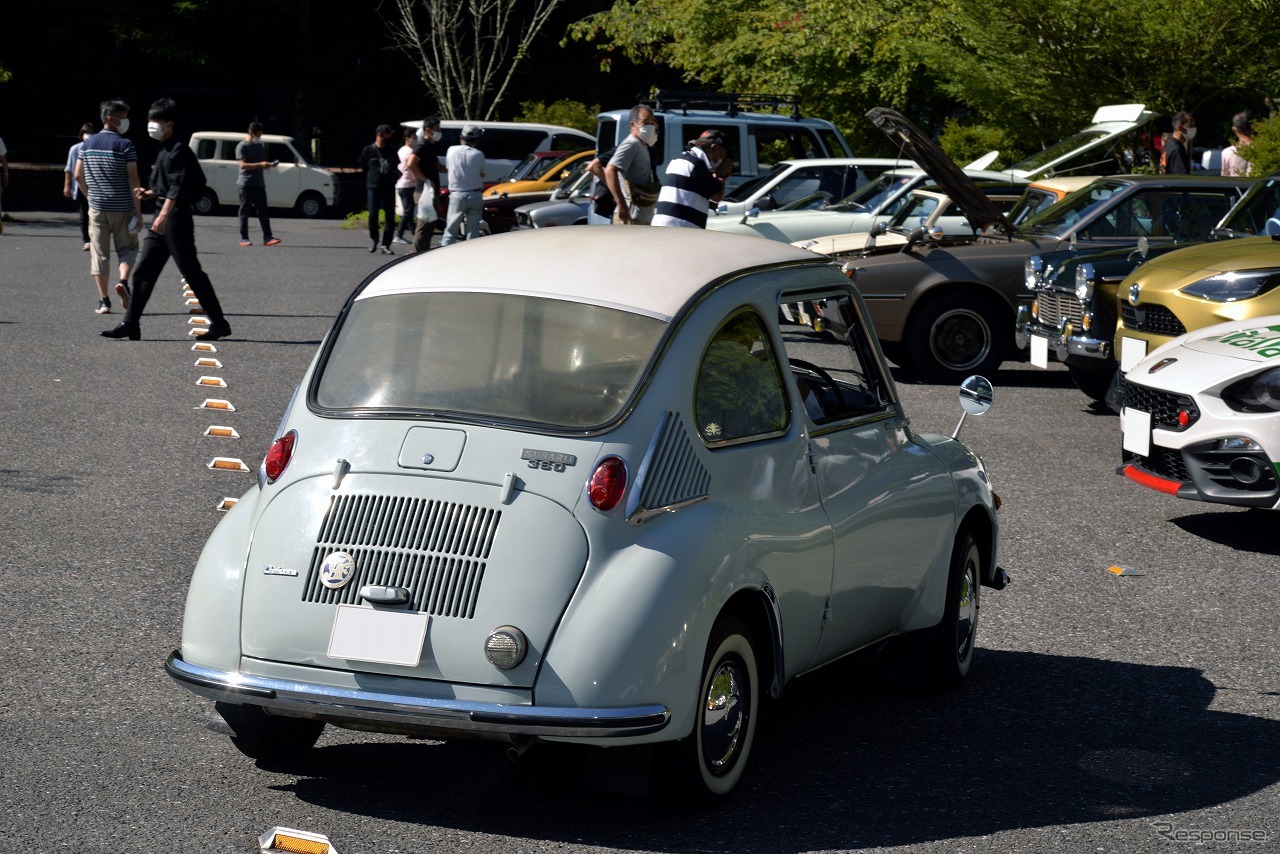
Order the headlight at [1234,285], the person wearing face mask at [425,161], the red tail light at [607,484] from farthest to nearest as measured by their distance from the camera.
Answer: the person wearing face mask at [425,161]
the headlight at [1234,285]
the red tail light at [607,484]

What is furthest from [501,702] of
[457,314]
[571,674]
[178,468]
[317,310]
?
[317,310]

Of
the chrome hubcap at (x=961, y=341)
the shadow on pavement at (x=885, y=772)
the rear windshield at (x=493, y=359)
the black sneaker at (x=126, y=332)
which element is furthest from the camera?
the black sneaker at (x=126, y=332)

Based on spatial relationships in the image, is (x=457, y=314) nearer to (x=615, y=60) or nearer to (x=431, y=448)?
(x=431, y=448)

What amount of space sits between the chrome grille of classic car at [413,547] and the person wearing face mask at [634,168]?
1057 centimetres

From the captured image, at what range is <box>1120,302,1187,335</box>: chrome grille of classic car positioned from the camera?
11.0 meters

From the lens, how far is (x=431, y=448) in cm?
458

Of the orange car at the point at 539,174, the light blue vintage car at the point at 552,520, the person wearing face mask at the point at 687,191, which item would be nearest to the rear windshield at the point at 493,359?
the light blue vintage car at the point at 552,520

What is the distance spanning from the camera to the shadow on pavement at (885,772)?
452 centimetres

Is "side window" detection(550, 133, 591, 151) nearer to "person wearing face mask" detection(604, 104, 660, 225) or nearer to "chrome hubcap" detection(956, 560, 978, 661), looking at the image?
"person wearing face mask" detection(604, 104, 660, 225)

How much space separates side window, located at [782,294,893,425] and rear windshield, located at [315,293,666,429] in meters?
0.99

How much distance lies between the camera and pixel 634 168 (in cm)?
1521

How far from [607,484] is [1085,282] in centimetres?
875

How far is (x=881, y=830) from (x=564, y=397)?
4.77ft

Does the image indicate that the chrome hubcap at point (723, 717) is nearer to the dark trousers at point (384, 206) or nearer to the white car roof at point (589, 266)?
the white car roof at point (589, 266)
